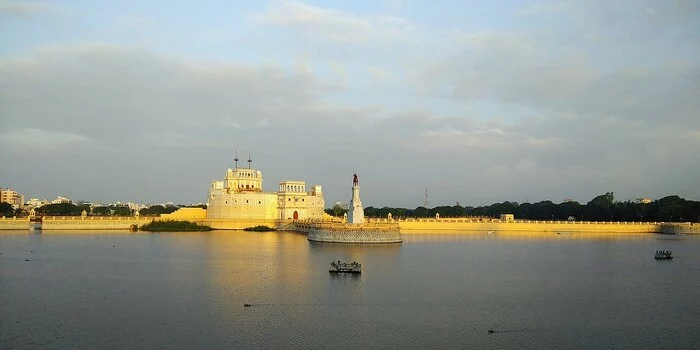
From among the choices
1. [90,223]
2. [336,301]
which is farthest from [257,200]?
[336,301]

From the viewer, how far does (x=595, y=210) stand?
11025 cm

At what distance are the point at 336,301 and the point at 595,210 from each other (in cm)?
9353

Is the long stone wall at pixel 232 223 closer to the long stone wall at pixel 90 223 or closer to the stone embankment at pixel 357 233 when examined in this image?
the long stone wall at pixel 90 223

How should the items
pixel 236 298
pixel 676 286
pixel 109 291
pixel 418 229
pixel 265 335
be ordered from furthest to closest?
pixel 418 229, pixel 676 286, pixel 109 291, pixel 236 298, pixel 265 335

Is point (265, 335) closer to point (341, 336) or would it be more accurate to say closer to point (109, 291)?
point (341, 336)

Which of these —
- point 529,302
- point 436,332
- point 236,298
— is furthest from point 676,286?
point 236,298

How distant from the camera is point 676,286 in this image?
33062 mm

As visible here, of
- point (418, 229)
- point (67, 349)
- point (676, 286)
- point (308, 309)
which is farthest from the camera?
point (418, 229)

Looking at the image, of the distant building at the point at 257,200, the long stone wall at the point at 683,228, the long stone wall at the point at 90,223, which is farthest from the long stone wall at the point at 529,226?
the long stone wall at the point at 90,223

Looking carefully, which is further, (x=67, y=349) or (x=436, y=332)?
(x=436, y=332)

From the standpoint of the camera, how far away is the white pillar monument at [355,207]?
2336 inches

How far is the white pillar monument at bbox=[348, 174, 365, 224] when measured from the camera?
59344 mm

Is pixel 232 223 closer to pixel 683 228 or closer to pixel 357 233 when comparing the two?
pixel 357 233

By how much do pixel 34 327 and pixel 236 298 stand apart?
8.07 m
